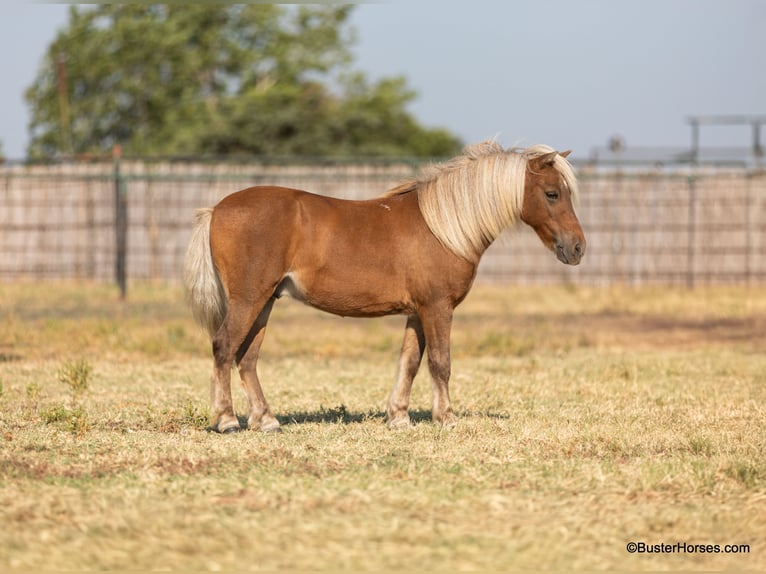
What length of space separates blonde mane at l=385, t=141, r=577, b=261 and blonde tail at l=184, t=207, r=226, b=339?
157cm

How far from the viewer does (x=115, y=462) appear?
6.45 m

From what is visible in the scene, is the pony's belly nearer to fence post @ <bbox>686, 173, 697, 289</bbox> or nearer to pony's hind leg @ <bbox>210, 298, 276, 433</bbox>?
pony's hind leg @ <bbox>210, 298, 276, 433</bbox>

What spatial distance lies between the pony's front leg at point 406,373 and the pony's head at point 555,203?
45.5 inches

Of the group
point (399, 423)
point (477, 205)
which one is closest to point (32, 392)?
point (399, 423)

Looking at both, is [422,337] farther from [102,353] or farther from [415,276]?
[102,353]

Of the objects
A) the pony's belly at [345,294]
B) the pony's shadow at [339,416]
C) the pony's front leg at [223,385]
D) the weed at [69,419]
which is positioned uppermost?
the pony's belly at [345,294]

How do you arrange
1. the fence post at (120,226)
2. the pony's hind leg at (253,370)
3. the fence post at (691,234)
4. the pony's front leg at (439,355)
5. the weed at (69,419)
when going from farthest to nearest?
1. the fence post at (691,234)
2. the fence post at (120,226)
3. the pony's front leg at (439,355)
4. the pony's hind leg at (253,370)
5. the weed at (69,419)

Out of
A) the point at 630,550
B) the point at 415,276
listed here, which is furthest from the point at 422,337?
the point at 630,550

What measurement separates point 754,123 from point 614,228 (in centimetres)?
721

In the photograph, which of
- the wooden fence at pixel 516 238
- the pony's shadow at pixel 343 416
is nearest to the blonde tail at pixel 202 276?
the pony's shadow at pixel 343 416

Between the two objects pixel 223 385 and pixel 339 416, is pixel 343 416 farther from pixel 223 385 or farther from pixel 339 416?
pixel 223 385

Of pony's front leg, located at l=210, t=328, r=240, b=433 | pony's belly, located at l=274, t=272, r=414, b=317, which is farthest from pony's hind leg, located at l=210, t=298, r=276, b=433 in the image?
pony's belly, located at l=274, t=272, r=414, b=317

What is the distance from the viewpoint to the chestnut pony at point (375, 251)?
7621mm

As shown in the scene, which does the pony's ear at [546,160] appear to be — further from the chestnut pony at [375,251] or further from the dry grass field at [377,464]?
the dry grass field at [377,464]
